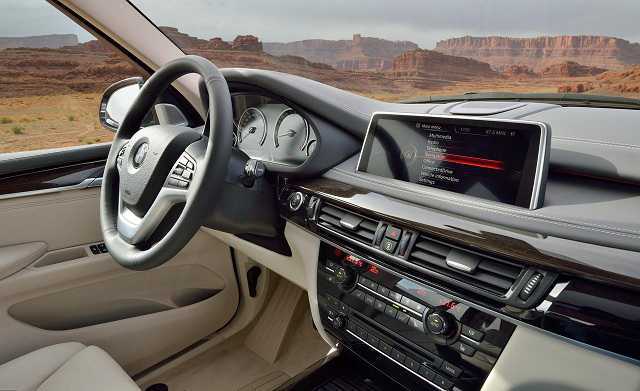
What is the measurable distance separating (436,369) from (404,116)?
63 centimetres

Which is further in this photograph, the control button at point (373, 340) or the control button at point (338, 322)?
the control button at point (338, 322)

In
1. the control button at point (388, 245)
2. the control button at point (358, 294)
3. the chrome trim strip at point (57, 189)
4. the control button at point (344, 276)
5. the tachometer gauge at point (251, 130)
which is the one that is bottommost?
the control button at point (358, 294)

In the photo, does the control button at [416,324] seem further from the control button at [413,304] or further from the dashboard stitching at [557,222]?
the dashboard stitching at [557,222]

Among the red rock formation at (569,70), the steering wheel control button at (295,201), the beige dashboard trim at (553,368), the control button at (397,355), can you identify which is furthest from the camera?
the red rock formation at (569,70)

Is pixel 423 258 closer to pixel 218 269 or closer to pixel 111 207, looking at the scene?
pixel 111 207

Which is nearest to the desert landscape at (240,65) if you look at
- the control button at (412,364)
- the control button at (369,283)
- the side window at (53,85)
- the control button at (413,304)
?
the side window at (53,85)

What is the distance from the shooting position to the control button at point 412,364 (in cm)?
119

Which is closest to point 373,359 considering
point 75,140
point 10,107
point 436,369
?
point 436,369

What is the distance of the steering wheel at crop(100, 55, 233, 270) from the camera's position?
3.73 feet

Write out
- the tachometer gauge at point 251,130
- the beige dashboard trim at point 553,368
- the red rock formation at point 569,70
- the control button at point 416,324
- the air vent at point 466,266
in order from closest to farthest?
the beige dashboard trim at point 553,368 → the air vent at point 466,266 → the control button at point 416,324 → the red rock formation at point 569,70 → the tachometer gauge at point 251,130

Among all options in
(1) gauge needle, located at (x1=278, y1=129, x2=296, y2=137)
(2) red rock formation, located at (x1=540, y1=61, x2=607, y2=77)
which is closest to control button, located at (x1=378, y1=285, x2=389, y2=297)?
(1) gauge needle, located at (x1=278, y1=129, x2=296, y2=137)

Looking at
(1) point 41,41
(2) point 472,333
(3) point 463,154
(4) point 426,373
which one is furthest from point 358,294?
(1) point 41,41

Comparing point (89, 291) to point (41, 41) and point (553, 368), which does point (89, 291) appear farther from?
point (553, 368)

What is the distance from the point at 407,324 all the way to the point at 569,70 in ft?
3.77
